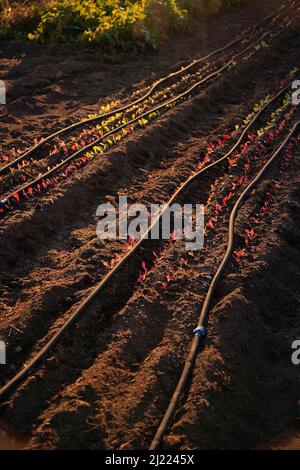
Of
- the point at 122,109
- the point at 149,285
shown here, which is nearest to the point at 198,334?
the point at 149,285

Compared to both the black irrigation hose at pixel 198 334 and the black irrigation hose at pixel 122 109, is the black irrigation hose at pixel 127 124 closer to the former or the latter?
the black irrigation hose at pixel 122 109

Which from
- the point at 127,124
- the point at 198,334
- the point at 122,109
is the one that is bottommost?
the point at 198,334

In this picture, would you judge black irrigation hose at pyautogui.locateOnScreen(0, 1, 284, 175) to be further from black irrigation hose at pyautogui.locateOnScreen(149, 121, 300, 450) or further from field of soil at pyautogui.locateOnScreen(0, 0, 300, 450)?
black irrigation hose at pyautogui.locateOnScreen(149, 121, 300, 450)

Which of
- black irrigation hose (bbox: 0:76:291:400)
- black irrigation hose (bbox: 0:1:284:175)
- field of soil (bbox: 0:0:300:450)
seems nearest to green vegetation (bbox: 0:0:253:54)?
black irrigation hose (bbox: 0:1:284:175)

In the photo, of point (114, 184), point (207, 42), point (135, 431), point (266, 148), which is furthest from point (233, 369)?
point (207, 42)

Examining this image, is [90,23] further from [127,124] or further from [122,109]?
[127,124]

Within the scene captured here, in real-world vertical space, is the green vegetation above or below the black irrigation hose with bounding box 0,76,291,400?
above

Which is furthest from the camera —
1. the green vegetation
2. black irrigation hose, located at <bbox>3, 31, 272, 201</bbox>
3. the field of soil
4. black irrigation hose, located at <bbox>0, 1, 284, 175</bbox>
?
the green vegetation
